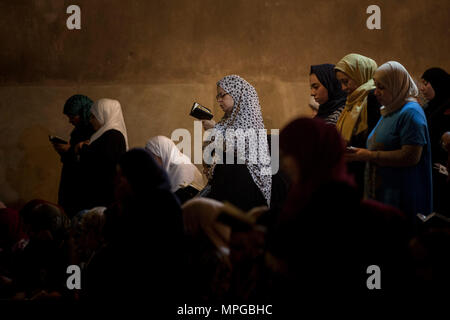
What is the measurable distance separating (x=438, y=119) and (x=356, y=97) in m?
0.82

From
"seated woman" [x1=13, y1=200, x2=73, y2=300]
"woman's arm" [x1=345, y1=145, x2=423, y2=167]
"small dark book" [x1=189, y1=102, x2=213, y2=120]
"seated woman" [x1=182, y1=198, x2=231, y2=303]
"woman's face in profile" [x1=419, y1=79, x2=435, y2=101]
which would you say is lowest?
Result: "seated woman" [x1=13, y1=200, x2=73, y2=300]

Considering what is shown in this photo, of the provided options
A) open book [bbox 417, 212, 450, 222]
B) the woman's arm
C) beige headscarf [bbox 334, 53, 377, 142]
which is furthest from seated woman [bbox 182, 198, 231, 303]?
beige headscarf [bbox 334, 53, 377, 142]

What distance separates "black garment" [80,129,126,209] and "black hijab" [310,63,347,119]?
5.61ft

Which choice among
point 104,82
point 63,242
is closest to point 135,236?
point 63,242

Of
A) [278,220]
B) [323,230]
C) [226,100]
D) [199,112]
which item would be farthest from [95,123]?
[323,230]

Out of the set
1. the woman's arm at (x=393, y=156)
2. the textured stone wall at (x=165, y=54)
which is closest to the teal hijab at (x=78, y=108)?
the textured stone wall at (x=165, y=54)

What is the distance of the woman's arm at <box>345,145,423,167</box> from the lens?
3717 mm

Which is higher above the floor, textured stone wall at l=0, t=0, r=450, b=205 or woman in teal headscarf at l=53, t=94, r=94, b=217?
textured stone wall at l=0, t=0, r=450, b=205

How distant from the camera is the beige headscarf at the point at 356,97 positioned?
14.0ft

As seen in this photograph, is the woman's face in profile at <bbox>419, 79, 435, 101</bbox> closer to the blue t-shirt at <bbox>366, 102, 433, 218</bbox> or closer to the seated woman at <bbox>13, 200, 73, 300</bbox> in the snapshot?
the blue t-shirt at <bbox>366, 102, 433, 218</bbox>

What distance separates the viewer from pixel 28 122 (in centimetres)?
676

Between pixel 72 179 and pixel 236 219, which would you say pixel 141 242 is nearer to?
pixel 236 219

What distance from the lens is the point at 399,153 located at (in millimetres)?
3740

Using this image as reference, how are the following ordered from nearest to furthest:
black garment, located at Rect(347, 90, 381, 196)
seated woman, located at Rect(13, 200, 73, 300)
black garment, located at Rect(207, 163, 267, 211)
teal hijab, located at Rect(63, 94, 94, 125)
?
seated woman, located at Rect(13, 200, 73, 300) → black garment, located at Rect(347, 90, 381, 196) → black garment, located at Rect(207, 163, 267, 211) → teal hijab, located at Rect(63, 94, 94, 125)
